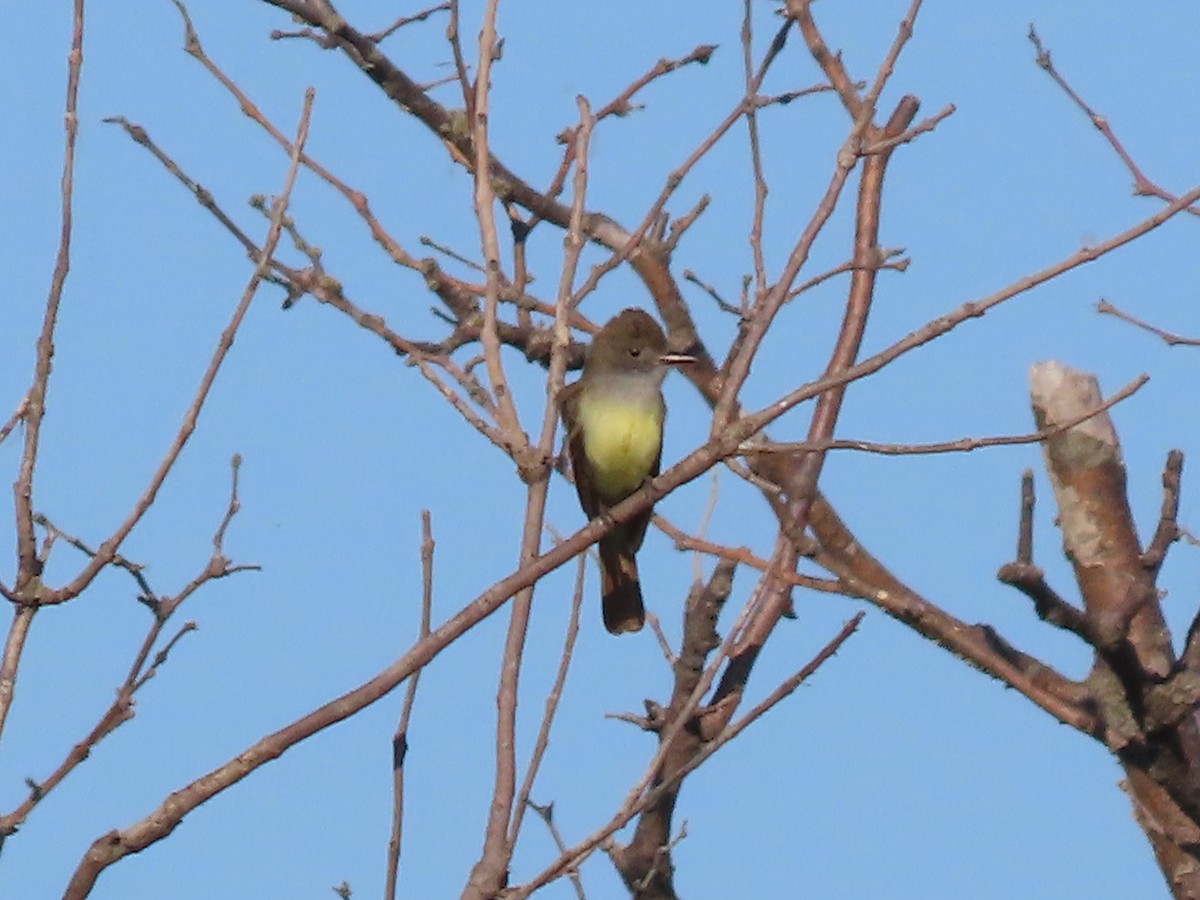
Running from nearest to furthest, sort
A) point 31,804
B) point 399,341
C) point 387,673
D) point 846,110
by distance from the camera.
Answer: point 387,673 → point 31,804 → point 399,341 → point 846,110

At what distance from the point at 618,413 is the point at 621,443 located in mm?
124

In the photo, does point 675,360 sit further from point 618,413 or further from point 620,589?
point 620,589

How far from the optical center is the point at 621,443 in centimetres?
663

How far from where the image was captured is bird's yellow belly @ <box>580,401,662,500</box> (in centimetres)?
663

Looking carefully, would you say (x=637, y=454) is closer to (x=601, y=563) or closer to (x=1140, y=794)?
(x=601, y=563)

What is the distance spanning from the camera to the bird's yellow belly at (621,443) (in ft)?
21.8

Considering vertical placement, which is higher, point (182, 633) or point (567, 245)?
point (567, 245)

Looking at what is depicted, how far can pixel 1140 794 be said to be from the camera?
519 centimetres

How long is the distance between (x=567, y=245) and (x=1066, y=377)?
2521 millimetres

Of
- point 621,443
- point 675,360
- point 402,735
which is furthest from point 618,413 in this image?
point 402,735

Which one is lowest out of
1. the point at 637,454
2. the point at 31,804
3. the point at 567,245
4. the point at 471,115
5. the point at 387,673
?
the point at 387,673

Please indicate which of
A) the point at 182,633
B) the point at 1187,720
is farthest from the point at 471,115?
the point at 1187,720

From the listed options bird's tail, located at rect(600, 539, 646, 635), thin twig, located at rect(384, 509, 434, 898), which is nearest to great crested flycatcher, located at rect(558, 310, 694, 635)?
bird's tail, located at rect(600, 539, 646, 635)

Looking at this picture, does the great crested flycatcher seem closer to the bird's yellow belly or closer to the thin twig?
the bird's yellow belly
